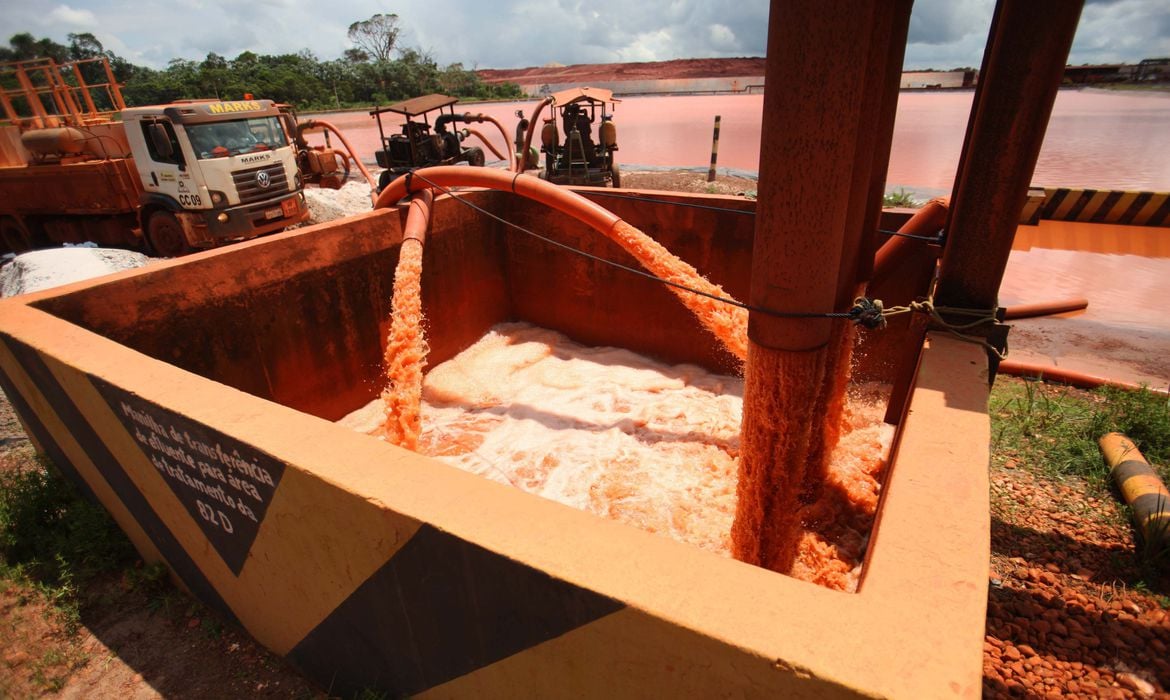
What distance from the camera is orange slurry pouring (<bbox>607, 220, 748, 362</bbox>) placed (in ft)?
14.7

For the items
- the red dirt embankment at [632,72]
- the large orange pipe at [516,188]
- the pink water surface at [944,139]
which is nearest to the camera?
the large orange pipe at [516,188]

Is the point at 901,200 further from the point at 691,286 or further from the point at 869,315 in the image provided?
the point at 869,315

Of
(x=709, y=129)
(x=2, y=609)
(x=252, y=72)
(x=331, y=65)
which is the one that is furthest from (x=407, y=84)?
(x=2, y=609)

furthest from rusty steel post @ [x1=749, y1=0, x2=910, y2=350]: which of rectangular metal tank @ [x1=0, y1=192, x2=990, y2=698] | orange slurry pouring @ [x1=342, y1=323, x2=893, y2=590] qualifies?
orange slurry pouring @ [x1=342, y1=323, x2=893, y2=590]

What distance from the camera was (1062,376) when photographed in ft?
15.9

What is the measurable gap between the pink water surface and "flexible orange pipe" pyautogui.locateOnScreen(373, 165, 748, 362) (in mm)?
6682

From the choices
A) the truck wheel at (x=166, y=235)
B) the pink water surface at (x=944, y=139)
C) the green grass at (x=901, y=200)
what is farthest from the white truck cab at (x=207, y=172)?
the green grass at (x=901, y=200)

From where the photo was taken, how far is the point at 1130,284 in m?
8.10

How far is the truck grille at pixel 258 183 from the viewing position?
8664 millimetres

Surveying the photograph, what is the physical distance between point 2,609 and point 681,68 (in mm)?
78383

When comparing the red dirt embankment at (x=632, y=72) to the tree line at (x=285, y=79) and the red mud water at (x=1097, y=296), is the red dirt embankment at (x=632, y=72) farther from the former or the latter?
the red mud water at (x=1097, y=296)

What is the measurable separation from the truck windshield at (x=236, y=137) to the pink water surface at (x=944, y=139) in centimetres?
872

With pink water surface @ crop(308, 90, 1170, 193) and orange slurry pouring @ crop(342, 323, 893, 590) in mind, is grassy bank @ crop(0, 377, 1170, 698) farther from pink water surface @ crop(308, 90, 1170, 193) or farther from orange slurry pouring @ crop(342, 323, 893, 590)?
pink water surface @ crop(308, 90, 1170, 193)

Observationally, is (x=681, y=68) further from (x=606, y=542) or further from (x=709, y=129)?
(x=606, y=542)
